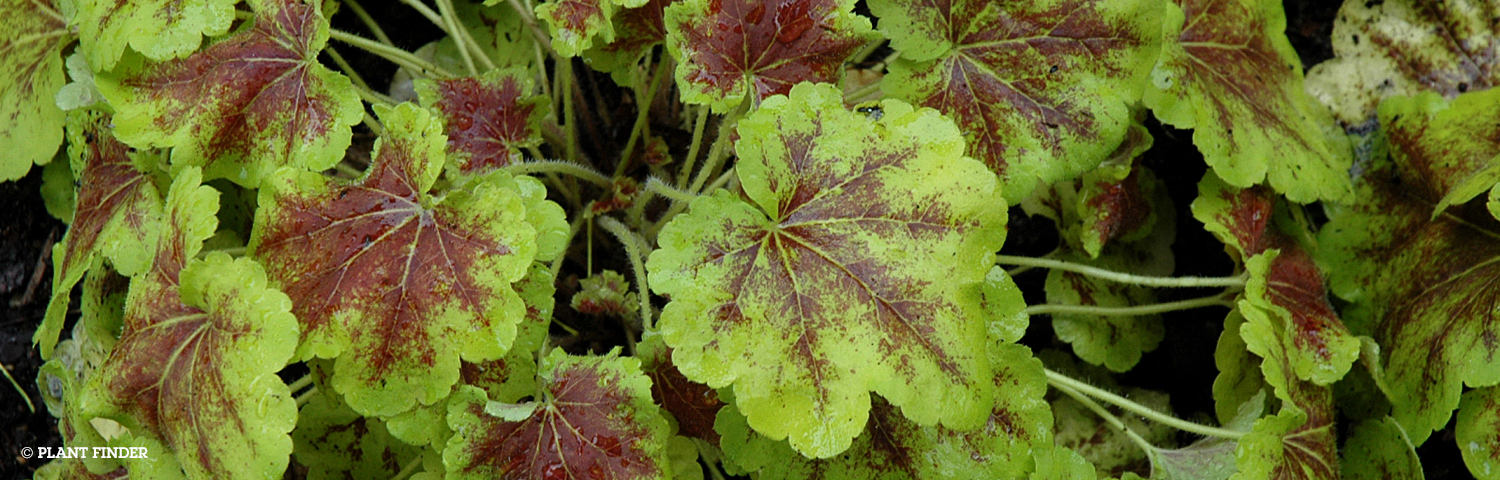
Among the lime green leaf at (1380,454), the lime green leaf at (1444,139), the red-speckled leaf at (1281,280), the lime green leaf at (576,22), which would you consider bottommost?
the lime green leaf at (1380,454)

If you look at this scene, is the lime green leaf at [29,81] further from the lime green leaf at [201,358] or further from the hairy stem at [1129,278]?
the hairy stem at [1129,278]

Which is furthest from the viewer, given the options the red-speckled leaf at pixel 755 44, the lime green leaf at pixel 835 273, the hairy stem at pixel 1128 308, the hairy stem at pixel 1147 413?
the hairy stem at pixel 1128 308

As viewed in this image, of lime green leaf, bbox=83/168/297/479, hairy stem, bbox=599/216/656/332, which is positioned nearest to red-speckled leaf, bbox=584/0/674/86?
hairy stem, bbox=599/216/656/332

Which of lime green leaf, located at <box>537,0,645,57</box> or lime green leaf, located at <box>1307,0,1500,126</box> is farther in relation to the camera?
lime green leaf, located at <box>1307,0,1500,126</box>

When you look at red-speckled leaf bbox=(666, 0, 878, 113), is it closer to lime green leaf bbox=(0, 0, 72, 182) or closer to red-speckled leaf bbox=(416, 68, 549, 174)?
red-speckled leaf bbox=(416, 68, 549, 174)

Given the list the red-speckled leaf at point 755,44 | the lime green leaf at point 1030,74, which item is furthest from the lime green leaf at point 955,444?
the red-speckled leaf at point 755,44

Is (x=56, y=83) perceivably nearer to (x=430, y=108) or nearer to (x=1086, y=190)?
(x=430, y=108)

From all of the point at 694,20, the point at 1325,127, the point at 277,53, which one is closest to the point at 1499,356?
the point at 1325,127
